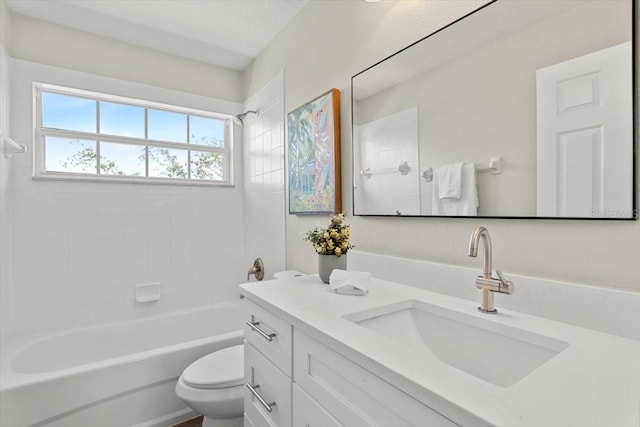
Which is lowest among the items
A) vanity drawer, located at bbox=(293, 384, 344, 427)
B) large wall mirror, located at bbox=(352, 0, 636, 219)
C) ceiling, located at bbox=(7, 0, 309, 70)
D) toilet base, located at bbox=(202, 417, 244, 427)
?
toilet base, located at bbox=(202, 417, 244, 427)

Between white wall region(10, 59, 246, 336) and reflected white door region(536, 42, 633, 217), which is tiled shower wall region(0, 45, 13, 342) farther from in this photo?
reflected white door region(536, 42, 633, 217)

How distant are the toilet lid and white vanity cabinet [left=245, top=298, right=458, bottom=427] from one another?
0.36 meters

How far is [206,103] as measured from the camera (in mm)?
2805

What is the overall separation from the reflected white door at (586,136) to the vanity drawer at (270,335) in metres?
0.84

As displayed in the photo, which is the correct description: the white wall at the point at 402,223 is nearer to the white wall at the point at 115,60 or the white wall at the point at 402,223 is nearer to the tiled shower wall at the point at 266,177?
the tiled shower wall at the point at 266,177

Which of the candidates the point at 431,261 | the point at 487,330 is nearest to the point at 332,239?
the point at 431,261

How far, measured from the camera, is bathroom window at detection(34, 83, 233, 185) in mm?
2309

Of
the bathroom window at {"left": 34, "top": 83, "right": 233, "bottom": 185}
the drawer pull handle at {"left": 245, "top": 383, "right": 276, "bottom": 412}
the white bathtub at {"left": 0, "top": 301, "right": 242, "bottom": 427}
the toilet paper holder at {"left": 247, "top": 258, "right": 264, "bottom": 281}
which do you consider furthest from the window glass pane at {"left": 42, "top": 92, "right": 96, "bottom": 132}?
the drawer pull handle at {"left": 245, "top": 383, "right": 276, "bottom": 412}

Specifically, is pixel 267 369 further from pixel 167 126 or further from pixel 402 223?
pixel 167 126

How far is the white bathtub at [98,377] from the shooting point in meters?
1.51

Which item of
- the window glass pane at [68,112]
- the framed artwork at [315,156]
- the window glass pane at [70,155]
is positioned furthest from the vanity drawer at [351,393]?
the window glass pane at [68,112]

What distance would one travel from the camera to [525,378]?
56cm

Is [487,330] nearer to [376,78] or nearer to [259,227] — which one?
[376,78]

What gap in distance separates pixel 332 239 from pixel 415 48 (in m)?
0.84
